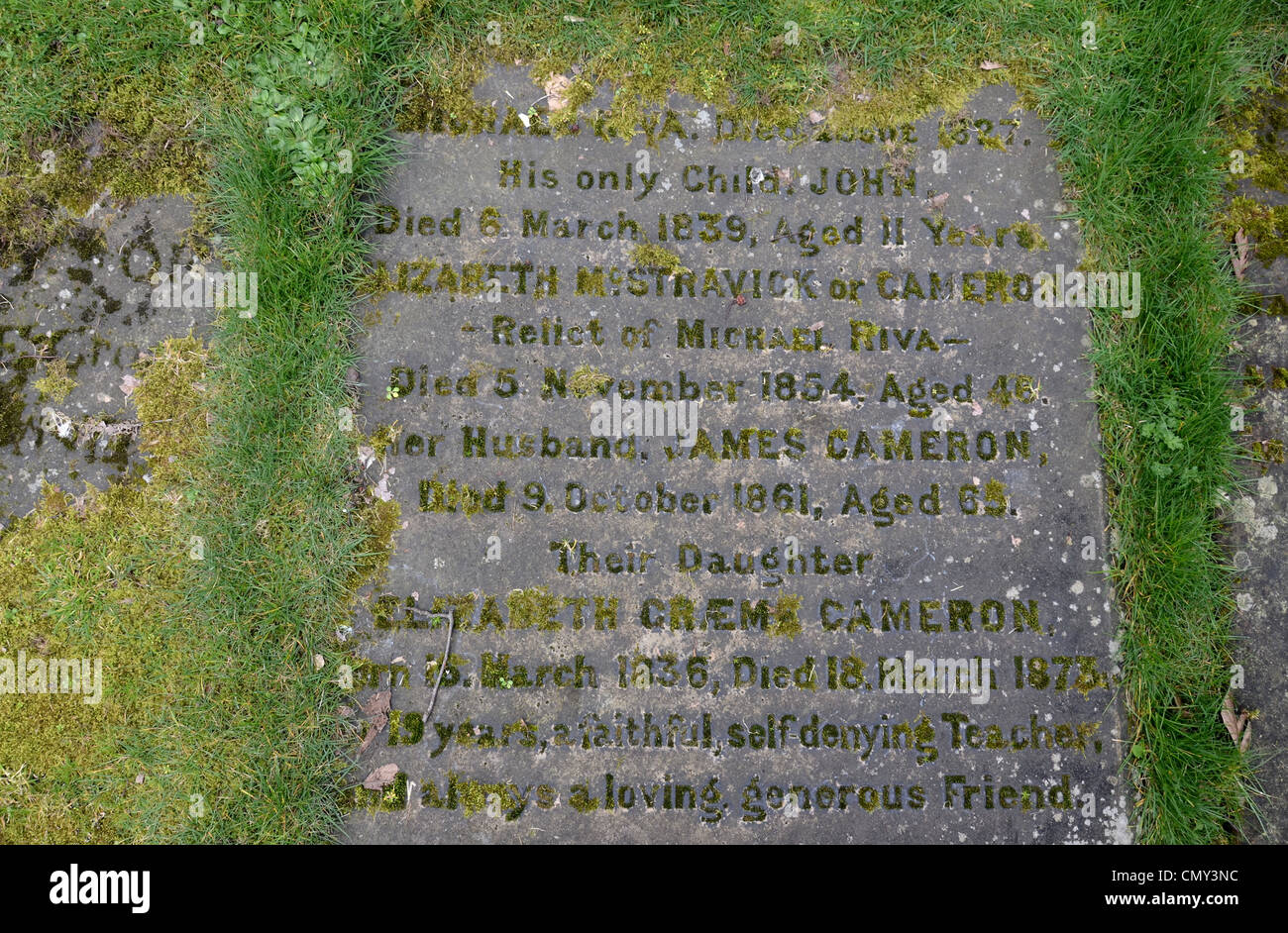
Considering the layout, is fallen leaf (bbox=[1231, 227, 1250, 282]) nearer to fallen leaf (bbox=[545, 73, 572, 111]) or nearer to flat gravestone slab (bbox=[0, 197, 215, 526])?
fallen leaf (bbox=[545, 73, 572, 111])

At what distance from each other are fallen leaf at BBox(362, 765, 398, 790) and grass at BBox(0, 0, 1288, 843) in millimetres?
172

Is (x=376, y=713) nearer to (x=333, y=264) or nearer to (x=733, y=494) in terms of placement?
(x=733, y=494)

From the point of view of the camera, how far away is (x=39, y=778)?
3.07m

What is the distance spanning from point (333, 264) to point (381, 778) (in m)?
2.11

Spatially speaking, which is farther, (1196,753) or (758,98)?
(758,98)

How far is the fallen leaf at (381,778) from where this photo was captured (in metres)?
3.00

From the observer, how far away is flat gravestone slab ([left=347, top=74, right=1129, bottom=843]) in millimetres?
3004

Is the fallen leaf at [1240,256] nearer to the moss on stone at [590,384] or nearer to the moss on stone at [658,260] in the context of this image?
the moss on stone at [658,260]

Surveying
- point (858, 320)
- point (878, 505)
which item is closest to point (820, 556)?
point (878, 505)

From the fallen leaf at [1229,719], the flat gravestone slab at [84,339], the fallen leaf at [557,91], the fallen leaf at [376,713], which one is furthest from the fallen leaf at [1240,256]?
the flat gravestone slab at [84,339]

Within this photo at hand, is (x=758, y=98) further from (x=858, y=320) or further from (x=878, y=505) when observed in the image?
(x=878, y=505)

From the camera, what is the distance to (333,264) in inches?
125
